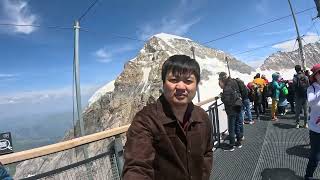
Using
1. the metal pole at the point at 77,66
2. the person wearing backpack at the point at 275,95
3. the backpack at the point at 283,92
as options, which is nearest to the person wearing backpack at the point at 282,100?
the backpack at the point at 283,92

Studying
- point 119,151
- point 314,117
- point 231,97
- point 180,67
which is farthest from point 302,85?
point 180,67

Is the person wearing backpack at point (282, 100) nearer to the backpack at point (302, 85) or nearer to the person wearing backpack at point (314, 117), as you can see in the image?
the backpack at point (302, 85)

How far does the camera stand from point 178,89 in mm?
2252

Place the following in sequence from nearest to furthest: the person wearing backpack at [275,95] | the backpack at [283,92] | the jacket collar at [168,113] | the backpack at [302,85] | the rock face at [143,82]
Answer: the jacket collar at [168,113] → the backpack at [302,85] → the person wearing backpack at [275,95] → the backpack at [283,92] → the rock face at [143,82]

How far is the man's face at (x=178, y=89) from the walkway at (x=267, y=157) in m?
4.55

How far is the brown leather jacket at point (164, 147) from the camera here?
2.06 meters

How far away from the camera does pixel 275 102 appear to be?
41.3ft

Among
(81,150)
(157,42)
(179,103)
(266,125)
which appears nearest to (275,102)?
(266,125)

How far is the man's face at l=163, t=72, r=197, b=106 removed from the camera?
2.26 meters

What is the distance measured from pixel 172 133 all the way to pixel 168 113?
0.12 metres

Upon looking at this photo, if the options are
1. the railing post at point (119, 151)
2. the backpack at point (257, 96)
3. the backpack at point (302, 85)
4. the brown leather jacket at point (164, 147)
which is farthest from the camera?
the backpack at point (257, 96)

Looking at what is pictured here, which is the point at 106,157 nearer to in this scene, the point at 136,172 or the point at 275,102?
the point at 136,172

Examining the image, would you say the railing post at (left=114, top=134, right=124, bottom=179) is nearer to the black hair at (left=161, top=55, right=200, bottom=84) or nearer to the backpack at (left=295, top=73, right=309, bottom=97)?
the black hair at (left=161, top=55, right=200, bottom=84)

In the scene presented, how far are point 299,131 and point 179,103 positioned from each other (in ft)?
28.2
